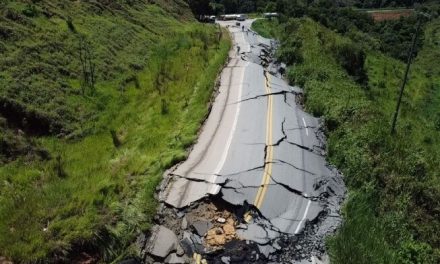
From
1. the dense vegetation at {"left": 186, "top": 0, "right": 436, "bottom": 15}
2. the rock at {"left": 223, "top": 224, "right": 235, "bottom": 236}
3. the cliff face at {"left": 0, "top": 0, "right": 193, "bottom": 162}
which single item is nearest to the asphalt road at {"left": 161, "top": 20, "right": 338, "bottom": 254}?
the rock at {"left": 223, "top": 224, "right": 235, "bottom": 236}

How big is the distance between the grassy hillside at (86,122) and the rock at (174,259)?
1.00 m

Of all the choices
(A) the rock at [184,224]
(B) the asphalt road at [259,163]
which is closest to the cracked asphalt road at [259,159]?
(B) the asphalt road at [259,163]

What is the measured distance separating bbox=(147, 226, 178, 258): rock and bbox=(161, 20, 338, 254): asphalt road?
3.77 ft

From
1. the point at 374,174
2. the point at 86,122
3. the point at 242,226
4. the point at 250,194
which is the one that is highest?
the point at 86,122

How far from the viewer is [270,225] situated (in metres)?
12.1

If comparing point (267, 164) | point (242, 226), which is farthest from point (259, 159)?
point (242, 226)

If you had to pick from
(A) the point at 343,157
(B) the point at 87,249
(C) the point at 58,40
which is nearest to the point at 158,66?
(C) the point at 58,40

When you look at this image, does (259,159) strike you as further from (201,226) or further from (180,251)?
(180,251)

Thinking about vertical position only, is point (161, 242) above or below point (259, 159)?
below

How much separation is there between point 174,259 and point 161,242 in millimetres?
643

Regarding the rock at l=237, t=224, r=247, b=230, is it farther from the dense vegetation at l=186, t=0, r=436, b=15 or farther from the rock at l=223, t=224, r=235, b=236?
the dense vegetation at l=186, t=0, r=436, b=15

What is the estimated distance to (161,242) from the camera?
440 inches

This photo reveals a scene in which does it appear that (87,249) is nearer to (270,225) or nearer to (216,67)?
(270,225)

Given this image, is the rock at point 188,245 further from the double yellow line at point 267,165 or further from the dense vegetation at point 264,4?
the dense vegetation at point 264,4
